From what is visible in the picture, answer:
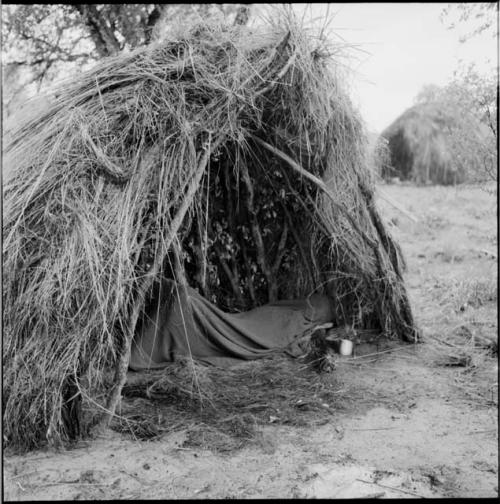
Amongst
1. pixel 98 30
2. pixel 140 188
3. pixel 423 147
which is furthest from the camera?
pixel 423 147

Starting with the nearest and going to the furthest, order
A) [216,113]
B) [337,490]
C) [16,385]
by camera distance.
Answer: [337,490] < [16,385] < [216,113]

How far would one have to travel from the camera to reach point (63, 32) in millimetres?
11086

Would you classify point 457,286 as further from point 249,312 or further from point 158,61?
point 158,61

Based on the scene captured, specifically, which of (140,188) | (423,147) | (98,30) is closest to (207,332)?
(140,188)

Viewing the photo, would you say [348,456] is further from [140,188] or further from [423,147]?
[423,147]

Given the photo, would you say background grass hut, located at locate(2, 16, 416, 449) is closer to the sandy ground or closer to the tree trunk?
the sandy ground

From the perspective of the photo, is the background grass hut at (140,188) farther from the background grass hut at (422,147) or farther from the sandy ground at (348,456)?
the background grass hut at (422,147)

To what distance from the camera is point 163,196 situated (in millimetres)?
4305

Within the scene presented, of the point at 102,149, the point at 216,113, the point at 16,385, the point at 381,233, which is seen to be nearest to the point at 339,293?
the point at 381,233

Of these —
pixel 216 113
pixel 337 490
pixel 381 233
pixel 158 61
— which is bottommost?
pixel 337 490

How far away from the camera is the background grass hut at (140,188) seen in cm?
392

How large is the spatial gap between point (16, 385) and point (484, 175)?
22.5 ft

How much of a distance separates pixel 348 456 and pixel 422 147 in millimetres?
16504

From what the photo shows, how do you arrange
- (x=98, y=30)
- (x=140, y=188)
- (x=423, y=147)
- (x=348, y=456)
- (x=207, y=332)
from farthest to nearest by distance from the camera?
(x=423, y=147), (x=98, y=30), (x=207, y=332), (x=140, y=188), (x=348, y=456)
